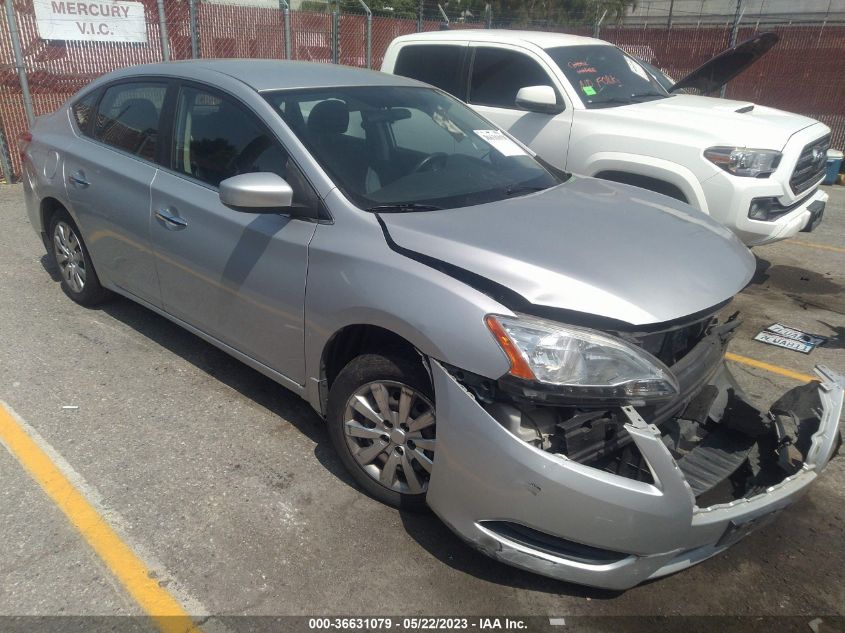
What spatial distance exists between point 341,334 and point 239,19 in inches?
415

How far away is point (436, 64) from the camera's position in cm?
673

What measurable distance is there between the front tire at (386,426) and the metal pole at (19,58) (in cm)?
747

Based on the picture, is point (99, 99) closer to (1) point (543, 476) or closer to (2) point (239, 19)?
(1) point (543, 476)

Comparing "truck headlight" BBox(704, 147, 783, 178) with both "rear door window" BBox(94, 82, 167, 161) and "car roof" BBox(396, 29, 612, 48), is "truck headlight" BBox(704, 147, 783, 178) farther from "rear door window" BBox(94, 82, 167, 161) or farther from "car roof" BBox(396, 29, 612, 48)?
"rear door window" BBox(94, 82, 167, 161)

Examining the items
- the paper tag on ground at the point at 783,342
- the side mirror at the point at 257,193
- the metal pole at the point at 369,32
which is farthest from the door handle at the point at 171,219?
the metal pole at the point at 369,32

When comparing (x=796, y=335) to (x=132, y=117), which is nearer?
(x=132, y=117)

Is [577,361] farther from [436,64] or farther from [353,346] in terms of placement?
[436,64]

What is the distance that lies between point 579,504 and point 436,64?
5.49 m

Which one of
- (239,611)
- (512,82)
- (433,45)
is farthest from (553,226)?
(433,45)

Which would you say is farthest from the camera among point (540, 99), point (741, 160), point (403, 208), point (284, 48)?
point (284, 48)

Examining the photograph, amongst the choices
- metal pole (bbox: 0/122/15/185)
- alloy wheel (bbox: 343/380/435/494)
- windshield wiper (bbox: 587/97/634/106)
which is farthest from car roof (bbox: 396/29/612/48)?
metal pole (bbox: 0/122/15/185)

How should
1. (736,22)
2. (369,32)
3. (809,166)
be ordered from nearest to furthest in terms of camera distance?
(809,166) < (736,22) < (369,32)

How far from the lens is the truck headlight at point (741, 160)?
5.05m

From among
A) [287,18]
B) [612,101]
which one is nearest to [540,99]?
[612,101]
